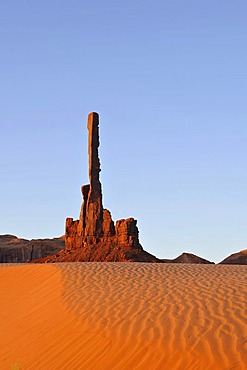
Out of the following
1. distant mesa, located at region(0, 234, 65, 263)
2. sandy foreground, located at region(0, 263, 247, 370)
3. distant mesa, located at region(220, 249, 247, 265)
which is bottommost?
sandy foreground, located at region(0, 263, 247, 370)

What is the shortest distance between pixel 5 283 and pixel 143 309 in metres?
8.12

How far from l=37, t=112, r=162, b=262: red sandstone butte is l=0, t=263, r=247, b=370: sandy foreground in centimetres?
2376

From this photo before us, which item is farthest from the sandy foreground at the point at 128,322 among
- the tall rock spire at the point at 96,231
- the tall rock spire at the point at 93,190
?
the tall rock spire at the point at 93,190

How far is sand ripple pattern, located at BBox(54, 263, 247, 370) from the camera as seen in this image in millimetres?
8250

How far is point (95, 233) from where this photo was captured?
44938mm

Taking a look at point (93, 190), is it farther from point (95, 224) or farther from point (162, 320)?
point (162, 320)

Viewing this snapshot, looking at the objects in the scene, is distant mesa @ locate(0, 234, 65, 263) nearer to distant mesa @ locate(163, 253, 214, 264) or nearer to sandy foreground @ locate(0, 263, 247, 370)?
distant mesa @ locate(163, 253, 214, 264)

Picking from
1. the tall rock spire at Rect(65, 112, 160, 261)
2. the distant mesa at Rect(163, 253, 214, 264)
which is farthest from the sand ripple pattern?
the distant mesa at Rect(163, 253, 214, 264)

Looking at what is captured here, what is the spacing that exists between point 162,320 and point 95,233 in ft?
115

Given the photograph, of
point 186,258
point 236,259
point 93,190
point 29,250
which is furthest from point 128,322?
point 29,250

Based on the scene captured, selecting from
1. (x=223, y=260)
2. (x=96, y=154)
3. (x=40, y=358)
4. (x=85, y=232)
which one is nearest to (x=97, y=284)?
(x=40, y=358)

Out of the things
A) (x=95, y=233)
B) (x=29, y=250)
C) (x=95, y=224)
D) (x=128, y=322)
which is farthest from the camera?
(x=29, y=250)

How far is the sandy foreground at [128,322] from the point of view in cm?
844

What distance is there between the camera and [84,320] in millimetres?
10812
